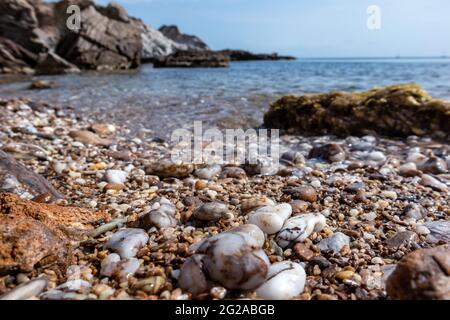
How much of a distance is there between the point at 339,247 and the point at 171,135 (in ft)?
12.0

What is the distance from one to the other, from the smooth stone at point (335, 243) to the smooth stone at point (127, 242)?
3.00 feet

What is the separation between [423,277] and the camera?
4.27ft

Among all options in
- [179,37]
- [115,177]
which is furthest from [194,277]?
[179,37]

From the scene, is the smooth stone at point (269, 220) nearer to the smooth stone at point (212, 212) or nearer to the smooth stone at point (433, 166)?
the smooth stone at point (212, 212)

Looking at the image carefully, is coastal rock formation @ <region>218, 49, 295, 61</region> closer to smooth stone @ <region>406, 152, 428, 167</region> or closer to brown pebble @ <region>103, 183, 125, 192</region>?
smooth stone @ <region>406, 152, 428, 167</region>

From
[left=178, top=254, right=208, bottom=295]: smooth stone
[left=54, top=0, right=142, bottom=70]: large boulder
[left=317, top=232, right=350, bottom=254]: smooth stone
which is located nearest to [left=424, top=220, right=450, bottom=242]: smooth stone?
[left=317, top=232, right=350, bottom=254]: smooth stone

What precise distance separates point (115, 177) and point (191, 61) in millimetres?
40401

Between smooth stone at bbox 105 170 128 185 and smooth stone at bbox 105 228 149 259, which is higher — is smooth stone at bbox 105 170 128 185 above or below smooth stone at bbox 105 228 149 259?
above

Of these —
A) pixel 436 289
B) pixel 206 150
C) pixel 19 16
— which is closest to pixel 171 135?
pixel 206 150

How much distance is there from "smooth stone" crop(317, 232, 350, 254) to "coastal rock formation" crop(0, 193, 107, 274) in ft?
4.14

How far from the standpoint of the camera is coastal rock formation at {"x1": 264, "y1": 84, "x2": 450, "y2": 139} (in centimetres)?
489

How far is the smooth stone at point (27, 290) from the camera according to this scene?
132 cm

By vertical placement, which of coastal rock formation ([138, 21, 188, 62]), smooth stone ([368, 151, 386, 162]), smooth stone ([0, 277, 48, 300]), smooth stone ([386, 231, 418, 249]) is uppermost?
coastal rock formation ([138, 21, 188, 62])

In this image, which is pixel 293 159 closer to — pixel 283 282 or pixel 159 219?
pixel 159 219
